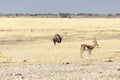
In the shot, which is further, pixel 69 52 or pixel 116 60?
pixel 69 52

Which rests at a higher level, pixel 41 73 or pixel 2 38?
pixel 41 73

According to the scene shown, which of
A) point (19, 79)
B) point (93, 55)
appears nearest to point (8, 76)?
point (19, 79)

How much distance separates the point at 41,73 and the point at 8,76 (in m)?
1.77

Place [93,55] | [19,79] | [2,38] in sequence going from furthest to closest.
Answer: [2,38] < [93,55] < [19,79]

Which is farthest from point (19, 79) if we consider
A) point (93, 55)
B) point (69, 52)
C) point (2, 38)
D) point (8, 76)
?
point (2, 38)

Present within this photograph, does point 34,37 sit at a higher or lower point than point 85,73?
lower

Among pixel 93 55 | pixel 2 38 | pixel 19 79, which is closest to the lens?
pixel 19 79

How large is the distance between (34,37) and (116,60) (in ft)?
96.0

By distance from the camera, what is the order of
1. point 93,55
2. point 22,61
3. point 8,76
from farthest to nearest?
point 93,55
point 22,61
point 8,76

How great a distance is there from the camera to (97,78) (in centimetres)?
2014

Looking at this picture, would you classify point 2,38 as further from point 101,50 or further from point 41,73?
point 41,73

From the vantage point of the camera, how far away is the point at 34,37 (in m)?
58.6

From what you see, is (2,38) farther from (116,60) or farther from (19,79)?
(19,79)

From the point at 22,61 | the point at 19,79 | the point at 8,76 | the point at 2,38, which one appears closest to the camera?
the point at 19,79
